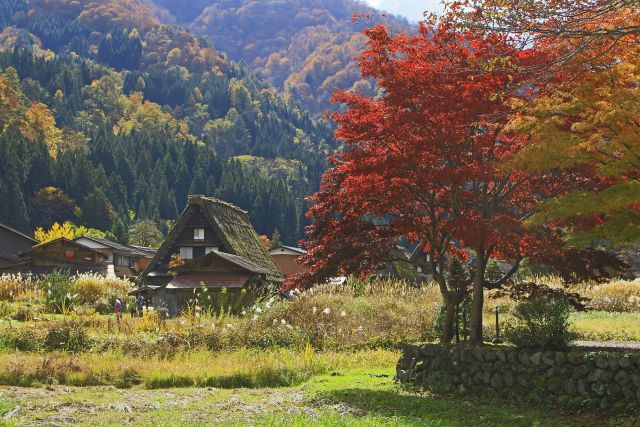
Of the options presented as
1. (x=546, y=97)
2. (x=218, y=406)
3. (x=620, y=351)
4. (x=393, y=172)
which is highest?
(x=546, y=97)

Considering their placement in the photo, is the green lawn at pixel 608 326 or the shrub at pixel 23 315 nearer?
the green lawn at pixel 608 326

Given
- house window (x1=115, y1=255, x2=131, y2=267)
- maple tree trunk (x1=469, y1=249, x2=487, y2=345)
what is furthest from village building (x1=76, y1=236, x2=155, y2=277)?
maple tree trunk (x1=469, y1=249, x2=487, y2=345)

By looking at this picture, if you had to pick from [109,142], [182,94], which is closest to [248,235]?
[109,142]

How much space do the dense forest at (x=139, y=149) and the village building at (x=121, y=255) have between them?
11.7m

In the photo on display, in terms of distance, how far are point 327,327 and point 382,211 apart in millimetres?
6128

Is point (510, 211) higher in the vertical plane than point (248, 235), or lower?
lower

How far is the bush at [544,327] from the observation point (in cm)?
1191

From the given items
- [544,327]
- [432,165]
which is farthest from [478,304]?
[432,165]

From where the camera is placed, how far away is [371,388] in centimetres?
1309

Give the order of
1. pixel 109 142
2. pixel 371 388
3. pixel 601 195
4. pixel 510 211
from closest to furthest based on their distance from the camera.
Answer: pixel 601 195, pixel 371 388, pixel 510 211, pixel 109 142

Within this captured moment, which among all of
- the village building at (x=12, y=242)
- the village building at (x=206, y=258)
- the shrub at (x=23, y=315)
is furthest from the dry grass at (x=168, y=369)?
the village building at (x=12, y=242)

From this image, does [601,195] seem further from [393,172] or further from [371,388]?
[371,388]

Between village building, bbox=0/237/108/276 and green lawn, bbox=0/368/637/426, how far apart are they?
38.0 metres

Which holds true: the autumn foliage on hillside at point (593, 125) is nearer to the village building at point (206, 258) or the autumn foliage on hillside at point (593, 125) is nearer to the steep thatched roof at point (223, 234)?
the village building at point (206, 258)
